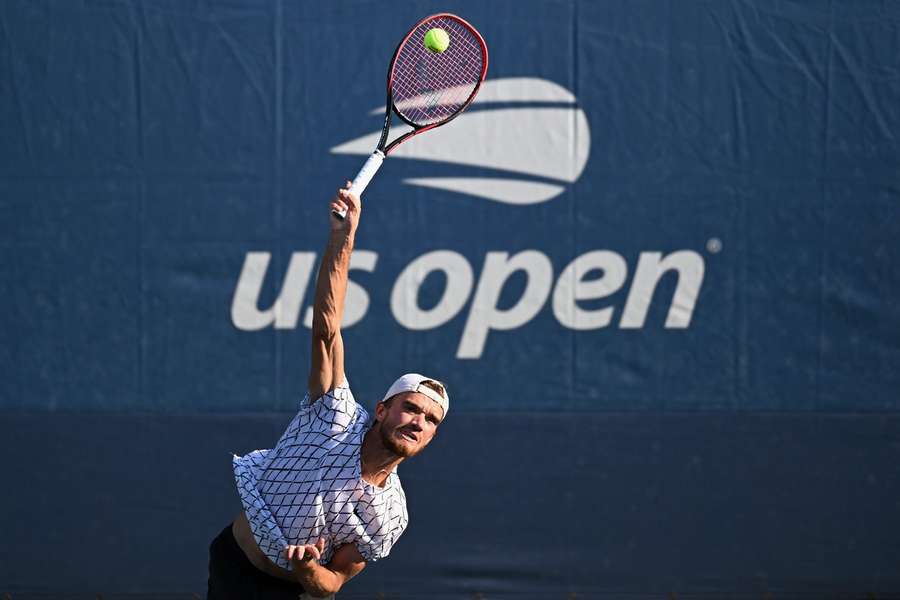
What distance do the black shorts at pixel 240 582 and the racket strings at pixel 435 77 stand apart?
1.49 metres

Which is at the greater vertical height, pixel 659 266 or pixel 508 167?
pixel 508 167

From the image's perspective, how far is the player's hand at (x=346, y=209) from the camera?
9.55ft

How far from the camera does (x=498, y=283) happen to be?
4.70 metres

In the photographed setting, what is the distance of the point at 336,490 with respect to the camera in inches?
121

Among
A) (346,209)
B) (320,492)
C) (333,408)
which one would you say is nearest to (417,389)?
(333,408)

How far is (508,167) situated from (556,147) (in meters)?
0.19

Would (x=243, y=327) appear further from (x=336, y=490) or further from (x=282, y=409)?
(x=336, y=490)

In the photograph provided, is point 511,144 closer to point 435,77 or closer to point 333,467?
point 435,77

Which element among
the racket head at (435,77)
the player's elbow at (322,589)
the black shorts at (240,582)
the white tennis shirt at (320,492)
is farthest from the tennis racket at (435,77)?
the player's elbow at (322,589)

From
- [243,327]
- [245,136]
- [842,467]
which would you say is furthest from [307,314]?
[842,467]

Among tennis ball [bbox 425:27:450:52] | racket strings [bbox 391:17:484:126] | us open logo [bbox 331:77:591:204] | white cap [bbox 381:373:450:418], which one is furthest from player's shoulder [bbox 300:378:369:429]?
us open logo [bbox 331:77:591:204]

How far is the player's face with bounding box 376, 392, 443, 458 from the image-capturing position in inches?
119

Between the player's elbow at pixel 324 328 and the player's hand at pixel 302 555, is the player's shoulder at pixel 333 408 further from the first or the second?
the player's hand at pixel 302 555

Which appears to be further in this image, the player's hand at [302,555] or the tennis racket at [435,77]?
the tennis racket at [435,77]
